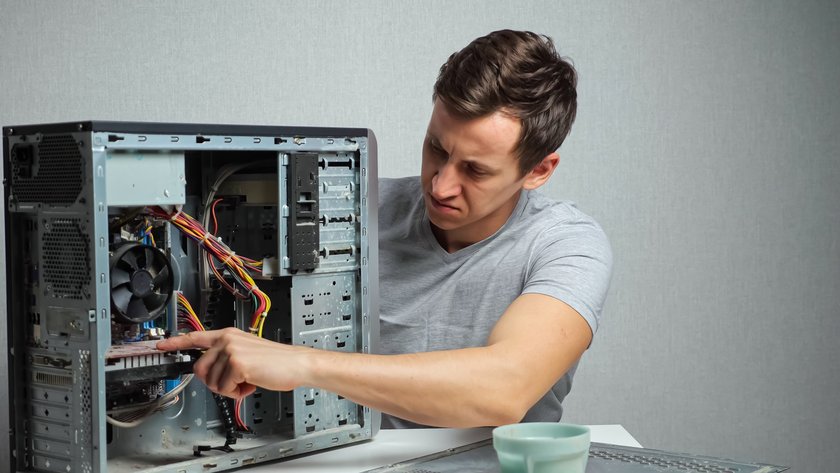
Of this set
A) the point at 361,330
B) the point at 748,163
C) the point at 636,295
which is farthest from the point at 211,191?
the point at 748,163

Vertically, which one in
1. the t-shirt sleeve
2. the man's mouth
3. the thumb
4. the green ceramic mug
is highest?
the man's mouth

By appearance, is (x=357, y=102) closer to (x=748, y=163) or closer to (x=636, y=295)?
(x=636, y=295)

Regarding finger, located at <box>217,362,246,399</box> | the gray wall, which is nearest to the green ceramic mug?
finger, located at <box>217,362,246,399</box>

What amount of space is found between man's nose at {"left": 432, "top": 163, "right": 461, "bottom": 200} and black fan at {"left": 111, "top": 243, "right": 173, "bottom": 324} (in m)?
0.52

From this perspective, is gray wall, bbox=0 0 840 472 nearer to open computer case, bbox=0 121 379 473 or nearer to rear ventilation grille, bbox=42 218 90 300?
open computer case, bbox=0 121 379 473

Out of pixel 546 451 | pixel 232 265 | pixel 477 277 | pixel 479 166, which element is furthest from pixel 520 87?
pixel 546 451

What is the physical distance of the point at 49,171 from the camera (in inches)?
53.1

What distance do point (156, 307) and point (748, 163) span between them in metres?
2.29

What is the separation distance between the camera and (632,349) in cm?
319

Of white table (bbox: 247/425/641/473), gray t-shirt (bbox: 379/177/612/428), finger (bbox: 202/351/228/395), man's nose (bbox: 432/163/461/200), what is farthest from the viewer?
gray t-shirt (bbox: 379/177/612/428)

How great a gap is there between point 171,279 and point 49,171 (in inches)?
10.5

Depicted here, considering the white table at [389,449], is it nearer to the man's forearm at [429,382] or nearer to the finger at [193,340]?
the man's forearm at [429,382]

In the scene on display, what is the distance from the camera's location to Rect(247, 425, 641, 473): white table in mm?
1522

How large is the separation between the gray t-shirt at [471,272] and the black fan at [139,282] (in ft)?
2.01
